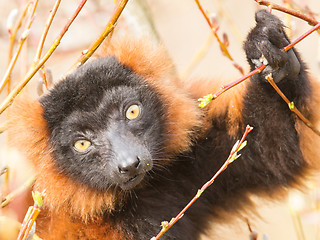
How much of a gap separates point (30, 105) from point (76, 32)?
4.72m

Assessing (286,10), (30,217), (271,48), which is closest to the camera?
(30,217)

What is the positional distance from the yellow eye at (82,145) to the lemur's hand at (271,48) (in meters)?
1.31

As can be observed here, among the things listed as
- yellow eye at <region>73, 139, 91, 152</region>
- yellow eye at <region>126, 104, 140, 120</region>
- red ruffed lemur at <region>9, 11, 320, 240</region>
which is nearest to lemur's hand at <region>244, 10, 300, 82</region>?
red ruffed lemur at <region>9, 11, 320, 240</region>

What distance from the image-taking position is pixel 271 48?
3.29 meters

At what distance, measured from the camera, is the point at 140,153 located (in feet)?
11.3

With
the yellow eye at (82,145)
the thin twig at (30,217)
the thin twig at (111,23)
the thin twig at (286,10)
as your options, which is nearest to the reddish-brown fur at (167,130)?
the yellow eye at (82,145)

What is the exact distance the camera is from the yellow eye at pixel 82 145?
370 cm

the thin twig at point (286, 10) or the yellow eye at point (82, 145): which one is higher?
the thin twig at point (286, 10)

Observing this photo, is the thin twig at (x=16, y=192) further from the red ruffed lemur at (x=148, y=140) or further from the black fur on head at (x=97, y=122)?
the black fur on head at (x=97, y=122)

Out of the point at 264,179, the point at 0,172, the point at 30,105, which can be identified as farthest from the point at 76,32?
the point at 0,172

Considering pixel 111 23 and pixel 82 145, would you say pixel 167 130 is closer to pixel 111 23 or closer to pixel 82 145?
pixel 82 145

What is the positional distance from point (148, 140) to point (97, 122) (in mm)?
399

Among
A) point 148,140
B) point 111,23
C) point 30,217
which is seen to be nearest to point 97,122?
point 148,140

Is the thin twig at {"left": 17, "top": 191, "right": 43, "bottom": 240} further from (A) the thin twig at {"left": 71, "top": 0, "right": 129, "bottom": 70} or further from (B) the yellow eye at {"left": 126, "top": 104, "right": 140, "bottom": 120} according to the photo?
(B) the yellow eye at {"left": 126, "top": 104, "right": 140, "bottom": 120}
